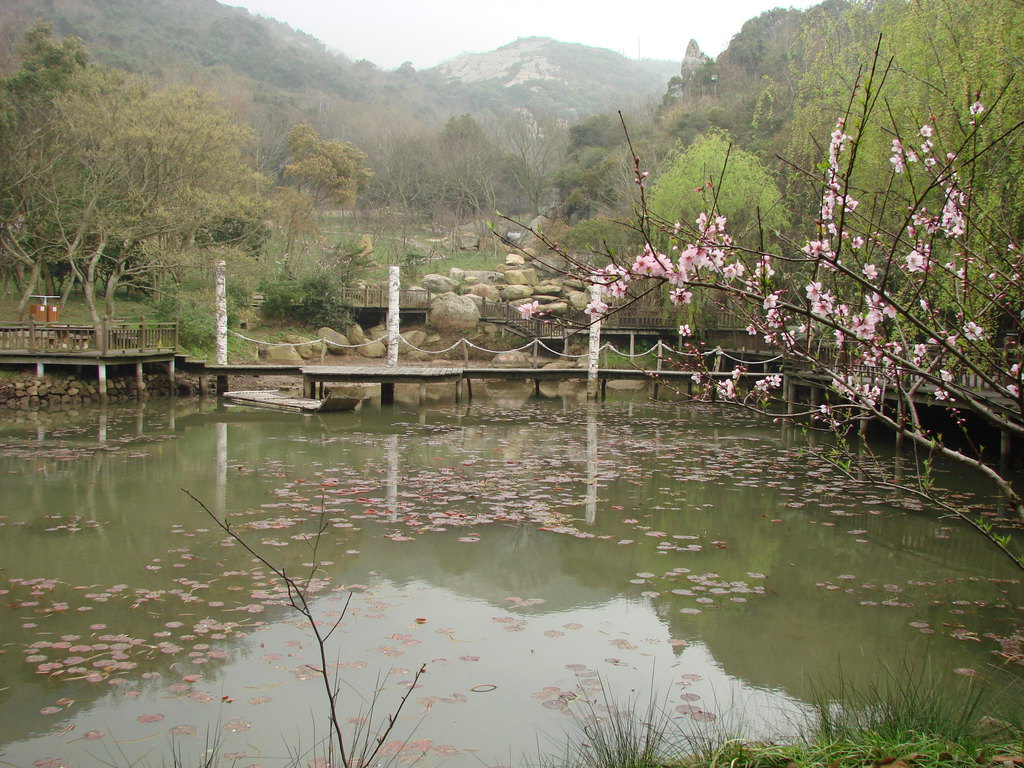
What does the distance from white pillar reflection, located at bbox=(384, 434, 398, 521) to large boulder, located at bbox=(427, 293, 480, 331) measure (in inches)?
628

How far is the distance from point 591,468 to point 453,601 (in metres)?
5.73

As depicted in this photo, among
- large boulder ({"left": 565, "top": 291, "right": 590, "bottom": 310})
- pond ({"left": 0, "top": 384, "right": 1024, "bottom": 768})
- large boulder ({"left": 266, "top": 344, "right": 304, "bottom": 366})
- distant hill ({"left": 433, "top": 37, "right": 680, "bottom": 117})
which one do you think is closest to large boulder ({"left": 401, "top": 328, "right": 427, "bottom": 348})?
large boulder ({"left": 266, "top": 344, "right": 304, "bottom": 366})

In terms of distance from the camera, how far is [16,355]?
59.1 ft

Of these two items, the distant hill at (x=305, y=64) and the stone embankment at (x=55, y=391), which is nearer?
the stone embankment at (x=55, y=391)

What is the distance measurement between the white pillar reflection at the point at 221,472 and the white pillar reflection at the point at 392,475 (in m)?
1.74

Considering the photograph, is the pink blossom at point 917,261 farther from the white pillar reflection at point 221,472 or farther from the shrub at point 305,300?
the shrub at point 305,300

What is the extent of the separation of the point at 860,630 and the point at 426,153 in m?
50.6

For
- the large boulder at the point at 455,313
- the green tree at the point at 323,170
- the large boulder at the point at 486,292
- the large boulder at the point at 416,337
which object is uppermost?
the green tree at the point at 323,170

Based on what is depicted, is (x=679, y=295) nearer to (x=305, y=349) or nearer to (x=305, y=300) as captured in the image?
(x=305, y=349)

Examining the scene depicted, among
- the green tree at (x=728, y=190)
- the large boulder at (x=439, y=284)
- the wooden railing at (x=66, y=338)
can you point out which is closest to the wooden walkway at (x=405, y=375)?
the wooden railing at (x=66, y=338)

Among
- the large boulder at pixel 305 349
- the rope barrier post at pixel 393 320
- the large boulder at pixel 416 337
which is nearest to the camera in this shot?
the rope barrier post at pixel 393 320

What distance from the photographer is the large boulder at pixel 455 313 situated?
99.5 ft

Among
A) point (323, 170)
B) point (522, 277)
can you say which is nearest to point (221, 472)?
point (522, 277)

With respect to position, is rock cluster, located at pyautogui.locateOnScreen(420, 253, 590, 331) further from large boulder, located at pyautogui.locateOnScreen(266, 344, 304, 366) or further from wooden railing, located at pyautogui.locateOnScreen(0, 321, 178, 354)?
wooden railing, located at pyautogui.locateOnScreen(0, 321, 178, 354)
